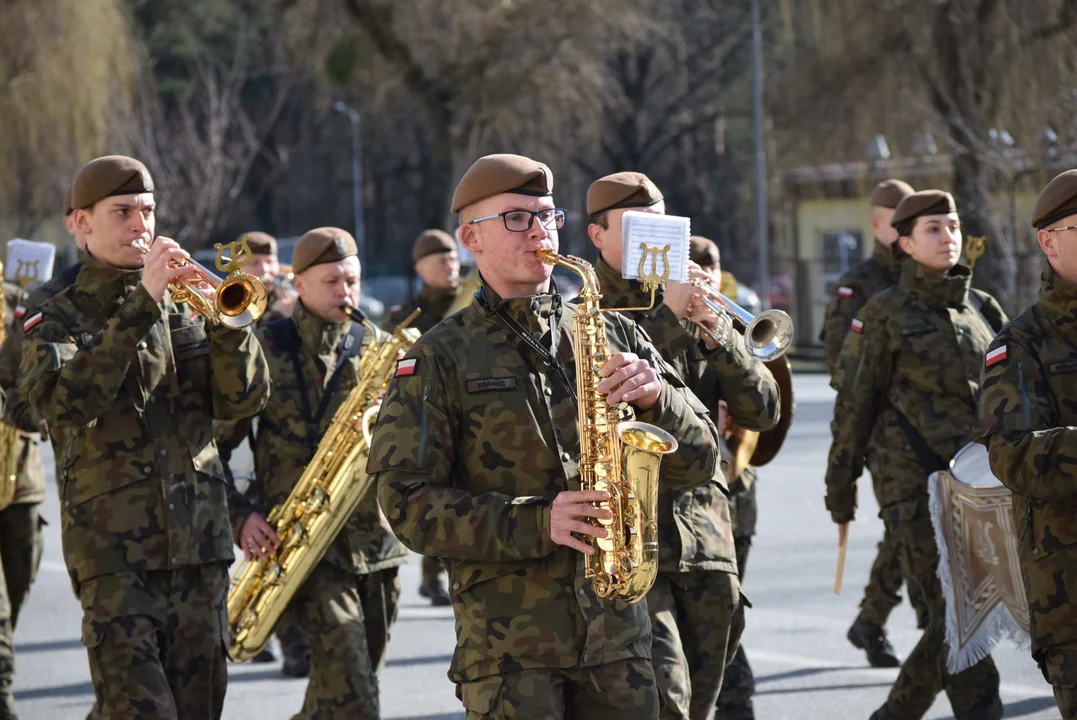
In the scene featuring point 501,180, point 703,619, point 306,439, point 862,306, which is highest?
point 501,180

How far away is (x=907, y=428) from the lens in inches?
293

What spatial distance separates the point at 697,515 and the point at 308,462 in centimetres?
207

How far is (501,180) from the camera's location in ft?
14.6

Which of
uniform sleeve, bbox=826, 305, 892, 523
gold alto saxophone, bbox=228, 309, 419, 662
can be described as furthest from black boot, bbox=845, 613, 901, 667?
gold alto saxophone, bbox=228, 309, 419, 662

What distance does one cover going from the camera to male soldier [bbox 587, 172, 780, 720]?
5.66 m

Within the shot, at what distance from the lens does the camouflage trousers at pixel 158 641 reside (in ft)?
18.3

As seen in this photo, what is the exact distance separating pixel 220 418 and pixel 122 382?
20.5 inches

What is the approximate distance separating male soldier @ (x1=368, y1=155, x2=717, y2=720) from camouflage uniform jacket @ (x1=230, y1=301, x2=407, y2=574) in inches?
106

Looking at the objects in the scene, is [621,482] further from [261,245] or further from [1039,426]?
[261,245]

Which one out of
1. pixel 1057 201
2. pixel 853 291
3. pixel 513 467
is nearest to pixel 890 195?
pixel 853 291

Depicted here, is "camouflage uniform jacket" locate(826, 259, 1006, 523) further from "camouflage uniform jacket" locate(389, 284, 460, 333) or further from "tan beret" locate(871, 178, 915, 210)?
"camouflage uniform jacket" locate(389, 284, 460, 333)

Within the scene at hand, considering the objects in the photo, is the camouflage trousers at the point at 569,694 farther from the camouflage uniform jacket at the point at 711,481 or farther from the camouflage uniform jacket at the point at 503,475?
the camouflage uniform jacket at the point at 711,481

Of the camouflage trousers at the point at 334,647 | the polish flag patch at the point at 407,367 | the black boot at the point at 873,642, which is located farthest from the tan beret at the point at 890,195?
the polish flag patch at the point at 407,367

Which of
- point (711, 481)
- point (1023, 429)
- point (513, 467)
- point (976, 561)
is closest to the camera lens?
point (513, 467)
